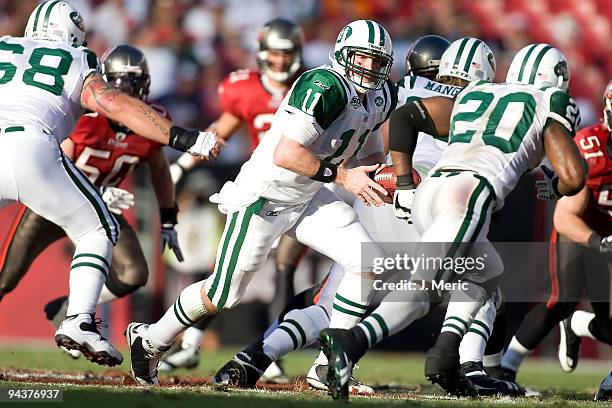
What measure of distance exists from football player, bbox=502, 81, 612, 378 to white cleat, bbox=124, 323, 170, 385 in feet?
7.38

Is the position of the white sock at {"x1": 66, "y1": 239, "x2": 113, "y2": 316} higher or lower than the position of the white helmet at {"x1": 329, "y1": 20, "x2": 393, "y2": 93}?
lower

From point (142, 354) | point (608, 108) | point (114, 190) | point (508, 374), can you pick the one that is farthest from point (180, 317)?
point (608, 108)

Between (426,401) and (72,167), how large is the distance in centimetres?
208

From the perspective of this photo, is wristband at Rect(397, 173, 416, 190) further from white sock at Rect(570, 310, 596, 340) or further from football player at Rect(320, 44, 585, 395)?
white sock at Rect(570, 310, 596, 340)

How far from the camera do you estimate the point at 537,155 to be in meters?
4.84

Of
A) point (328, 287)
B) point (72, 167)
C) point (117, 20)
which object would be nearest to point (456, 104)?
point (328, 287)

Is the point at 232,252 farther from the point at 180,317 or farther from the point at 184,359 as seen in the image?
the point at 184,359

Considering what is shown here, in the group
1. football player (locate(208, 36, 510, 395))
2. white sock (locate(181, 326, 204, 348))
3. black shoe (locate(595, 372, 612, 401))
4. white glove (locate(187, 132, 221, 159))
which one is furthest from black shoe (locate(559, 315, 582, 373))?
white glove (locate(187, 132, 221, 159))

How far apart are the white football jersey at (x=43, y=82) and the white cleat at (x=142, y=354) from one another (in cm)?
107

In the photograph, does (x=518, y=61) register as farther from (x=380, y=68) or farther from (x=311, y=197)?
(x=311, y=197)

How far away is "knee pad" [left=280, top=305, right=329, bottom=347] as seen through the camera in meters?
5.41

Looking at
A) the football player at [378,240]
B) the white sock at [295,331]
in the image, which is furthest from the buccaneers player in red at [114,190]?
the white sock at [295,331]

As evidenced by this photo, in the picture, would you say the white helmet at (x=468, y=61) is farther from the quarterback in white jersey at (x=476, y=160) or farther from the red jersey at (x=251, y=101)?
the red jersey at (x=251, y=101)

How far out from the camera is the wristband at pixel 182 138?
198 inches
